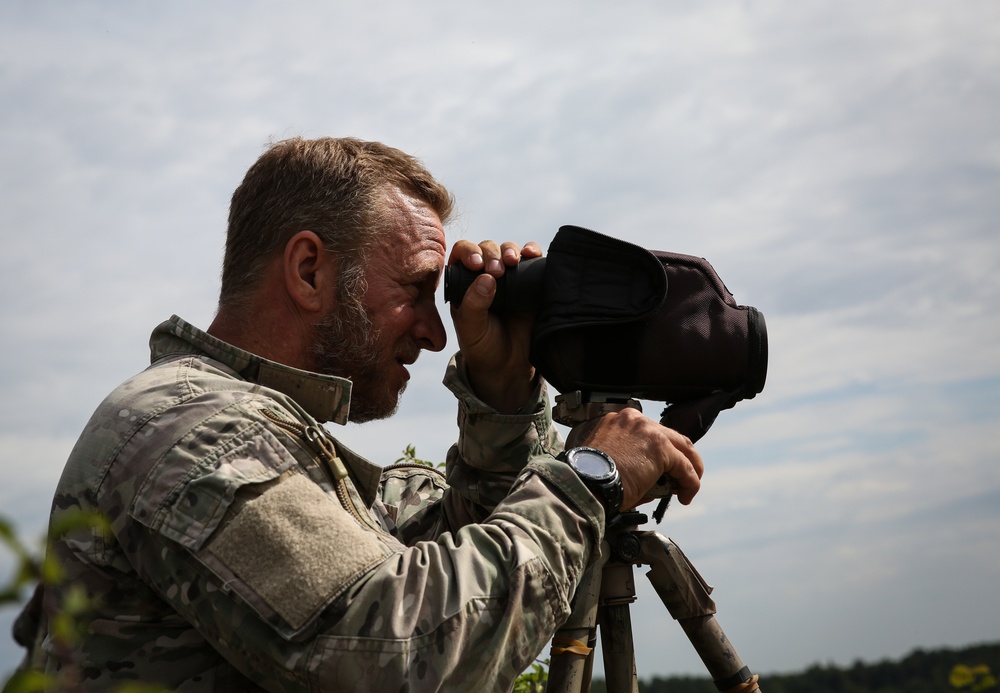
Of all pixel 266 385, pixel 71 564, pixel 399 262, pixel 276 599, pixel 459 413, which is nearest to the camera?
pixel 276 599

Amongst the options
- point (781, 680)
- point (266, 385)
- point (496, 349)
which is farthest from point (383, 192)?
point (781, 680)

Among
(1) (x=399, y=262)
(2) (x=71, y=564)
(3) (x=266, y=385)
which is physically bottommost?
(2) (x=71, y=564)

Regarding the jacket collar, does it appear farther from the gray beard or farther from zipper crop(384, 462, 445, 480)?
zipper crop(384, 462, 445, 480)

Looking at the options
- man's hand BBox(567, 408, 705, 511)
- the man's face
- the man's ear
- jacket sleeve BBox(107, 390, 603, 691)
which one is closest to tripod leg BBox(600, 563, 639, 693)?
man's hand BBox(567, 408, 705, 511)

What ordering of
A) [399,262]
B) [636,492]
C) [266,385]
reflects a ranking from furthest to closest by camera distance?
[399,262], [266,385], [636,492]

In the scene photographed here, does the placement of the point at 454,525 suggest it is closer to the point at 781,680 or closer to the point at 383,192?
the point at 383,192

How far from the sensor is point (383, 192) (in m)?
2.88

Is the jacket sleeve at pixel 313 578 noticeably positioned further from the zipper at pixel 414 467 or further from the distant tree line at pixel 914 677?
the zipper at pixel 414 467

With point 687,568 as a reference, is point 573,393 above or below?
above

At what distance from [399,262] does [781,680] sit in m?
3.10

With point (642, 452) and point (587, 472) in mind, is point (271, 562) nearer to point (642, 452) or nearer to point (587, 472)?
point (587, 472)

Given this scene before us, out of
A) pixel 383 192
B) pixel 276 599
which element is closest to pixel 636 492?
pixel 276 599

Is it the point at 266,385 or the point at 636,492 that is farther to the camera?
the point at 266,385

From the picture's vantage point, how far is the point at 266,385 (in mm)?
2432
